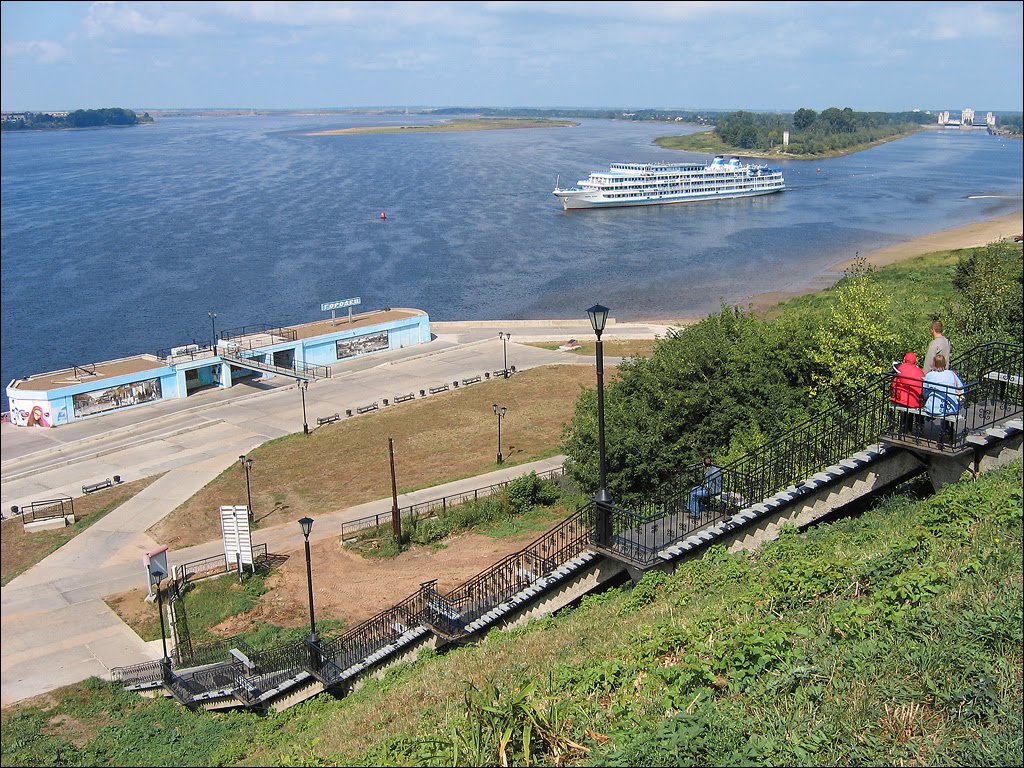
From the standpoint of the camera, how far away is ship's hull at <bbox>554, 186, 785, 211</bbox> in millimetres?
96312

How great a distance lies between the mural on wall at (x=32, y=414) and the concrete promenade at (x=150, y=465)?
65 centimetres

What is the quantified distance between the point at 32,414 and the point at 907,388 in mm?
30793

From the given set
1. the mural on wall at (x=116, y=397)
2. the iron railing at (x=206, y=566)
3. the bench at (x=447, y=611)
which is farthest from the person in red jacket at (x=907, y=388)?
the mural on wall at (x=116, y=397)

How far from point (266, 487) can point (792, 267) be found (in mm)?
51750

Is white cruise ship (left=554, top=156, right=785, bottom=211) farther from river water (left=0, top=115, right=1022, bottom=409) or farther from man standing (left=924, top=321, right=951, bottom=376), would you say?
man standing (left=924, top=321, right=951, bottom=376)

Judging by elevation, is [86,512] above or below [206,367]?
below

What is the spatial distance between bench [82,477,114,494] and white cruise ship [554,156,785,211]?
Result: 75.3m

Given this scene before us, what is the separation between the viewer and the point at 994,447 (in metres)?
10.8

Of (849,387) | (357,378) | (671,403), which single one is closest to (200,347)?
A: (357,378)

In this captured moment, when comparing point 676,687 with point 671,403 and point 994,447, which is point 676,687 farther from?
point 671,403

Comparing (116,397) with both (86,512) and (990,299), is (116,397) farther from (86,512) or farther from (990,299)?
(990,299)

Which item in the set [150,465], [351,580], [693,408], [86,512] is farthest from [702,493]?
[150,465]

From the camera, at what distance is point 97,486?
84.6 ft

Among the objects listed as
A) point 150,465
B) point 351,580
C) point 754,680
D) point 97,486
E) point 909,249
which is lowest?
point 150,465
